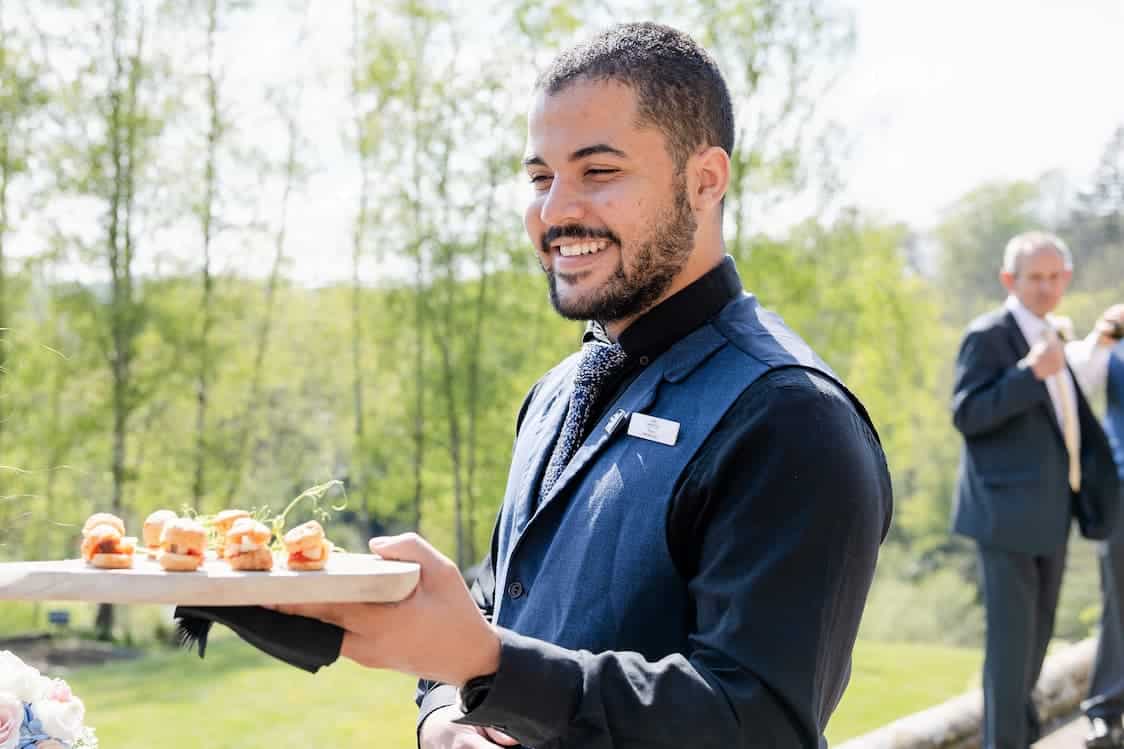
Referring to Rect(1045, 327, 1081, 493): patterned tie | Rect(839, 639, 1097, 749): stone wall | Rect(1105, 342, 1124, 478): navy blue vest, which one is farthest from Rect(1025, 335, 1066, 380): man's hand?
Rect(839, 639, 1097, 749): stone wall

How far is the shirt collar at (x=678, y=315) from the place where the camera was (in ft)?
5.55

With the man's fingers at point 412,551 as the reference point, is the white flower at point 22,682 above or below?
below

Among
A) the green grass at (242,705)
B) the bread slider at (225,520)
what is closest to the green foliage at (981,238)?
the green grass at (242,705)

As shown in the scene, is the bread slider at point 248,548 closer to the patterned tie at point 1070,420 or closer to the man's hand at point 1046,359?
the man's hand at point 1046,359

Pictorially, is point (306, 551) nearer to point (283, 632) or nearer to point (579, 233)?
point (283, 632)

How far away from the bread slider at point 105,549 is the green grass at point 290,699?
620 cm

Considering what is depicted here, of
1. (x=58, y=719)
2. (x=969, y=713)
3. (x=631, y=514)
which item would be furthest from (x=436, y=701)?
(x=969, y=713)

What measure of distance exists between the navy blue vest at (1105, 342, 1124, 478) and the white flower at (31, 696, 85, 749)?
5.20 metres

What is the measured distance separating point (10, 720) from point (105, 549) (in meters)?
0.65

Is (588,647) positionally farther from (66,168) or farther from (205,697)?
(66,168)

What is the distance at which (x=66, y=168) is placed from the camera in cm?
1389

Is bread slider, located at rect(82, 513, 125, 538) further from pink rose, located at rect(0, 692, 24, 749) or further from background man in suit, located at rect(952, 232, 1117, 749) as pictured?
background man in suit, located at rect(952, 232, 1117, 749)

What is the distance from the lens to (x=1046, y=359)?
491cm

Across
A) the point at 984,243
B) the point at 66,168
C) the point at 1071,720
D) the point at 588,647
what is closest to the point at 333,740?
the point at 1071,720
